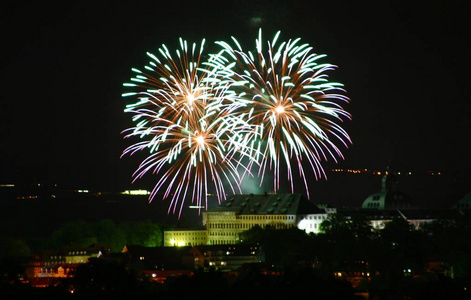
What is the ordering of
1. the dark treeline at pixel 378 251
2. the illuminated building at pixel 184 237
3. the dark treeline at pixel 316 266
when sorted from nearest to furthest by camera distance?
the dark treeline at pixel 316 266, the dark treeline at pixel 378 251, the illuminated building at pixel 184 237

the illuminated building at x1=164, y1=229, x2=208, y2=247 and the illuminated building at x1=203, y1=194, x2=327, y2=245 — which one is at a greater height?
the illuminated building at x1=203, y1=194, x2=327, y2=245

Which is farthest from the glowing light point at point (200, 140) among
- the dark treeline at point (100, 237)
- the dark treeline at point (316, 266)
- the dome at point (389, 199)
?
the dome at point (389, 199)

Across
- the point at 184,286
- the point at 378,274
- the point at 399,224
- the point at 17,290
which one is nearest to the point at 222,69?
the point at 184,286

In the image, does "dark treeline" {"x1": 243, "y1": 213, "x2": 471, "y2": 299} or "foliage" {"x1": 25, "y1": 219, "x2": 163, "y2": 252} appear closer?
"dark treeline" {"x1": 243, "y1": 213, "x2": 471, "y2": 299}

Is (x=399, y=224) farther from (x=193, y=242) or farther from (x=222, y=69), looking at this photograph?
(x=222, y=69)

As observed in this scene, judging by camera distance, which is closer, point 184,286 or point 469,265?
point 184,286

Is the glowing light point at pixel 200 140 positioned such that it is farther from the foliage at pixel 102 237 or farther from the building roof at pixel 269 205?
the building roof at pixel 269 205

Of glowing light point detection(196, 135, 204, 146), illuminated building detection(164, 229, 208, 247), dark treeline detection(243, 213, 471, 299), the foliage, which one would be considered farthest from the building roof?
glowing light point detection(196, 135, 204, 146)

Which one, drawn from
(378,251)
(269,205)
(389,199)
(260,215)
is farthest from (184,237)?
(378,251)

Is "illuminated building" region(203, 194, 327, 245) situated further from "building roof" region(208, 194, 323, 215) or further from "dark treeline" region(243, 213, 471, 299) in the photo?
"dark treeline" region(243, 213, 471, 299)
